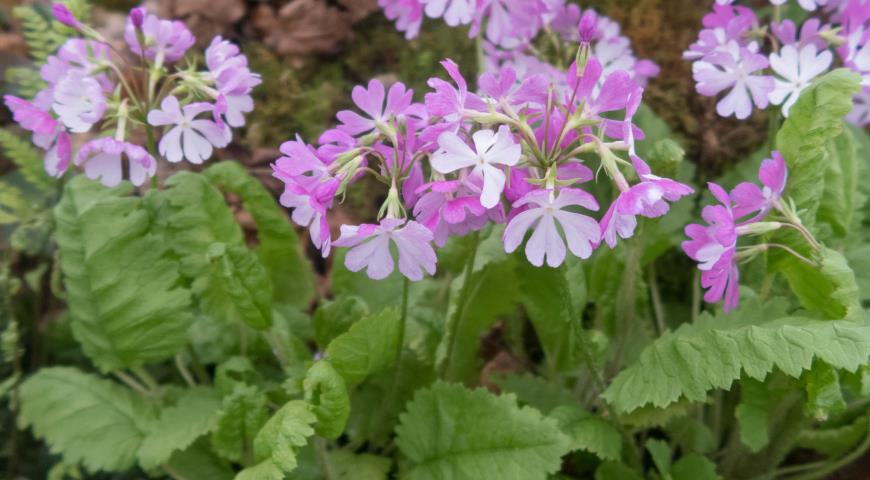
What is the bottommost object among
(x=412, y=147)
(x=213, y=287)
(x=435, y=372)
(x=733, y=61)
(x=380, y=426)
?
(x=380, y=426)

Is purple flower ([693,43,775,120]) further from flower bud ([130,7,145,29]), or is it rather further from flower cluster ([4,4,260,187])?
flower bud ([130,7,145,29])

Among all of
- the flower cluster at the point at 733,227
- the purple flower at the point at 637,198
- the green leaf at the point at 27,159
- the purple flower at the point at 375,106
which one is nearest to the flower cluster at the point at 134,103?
the purple flower at the point at 375,106

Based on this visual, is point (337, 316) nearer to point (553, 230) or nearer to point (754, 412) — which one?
point (553, 230)

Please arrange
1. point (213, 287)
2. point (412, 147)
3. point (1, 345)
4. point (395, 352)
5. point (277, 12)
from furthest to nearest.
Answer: point (277, 12), point (1, 345), point (213, 287), point (395, 352), point (412, 147)

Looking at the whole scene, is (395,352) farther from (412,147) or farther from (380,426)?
(412,147)

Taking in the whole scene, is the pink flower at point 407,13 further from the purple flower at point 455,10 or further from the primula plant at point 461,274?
the purple flower at point 455,10

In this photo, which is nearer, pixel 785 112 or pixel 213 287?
pixel 785 112

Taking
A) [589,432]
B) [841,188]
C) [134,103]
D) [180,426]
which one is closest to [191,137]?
[134,103]

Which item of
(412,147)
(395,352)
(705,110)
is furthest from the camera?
(705,110)

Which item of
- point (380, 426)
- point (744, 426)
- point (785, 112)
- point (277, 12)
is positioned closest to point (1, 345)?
point (380, 426)
